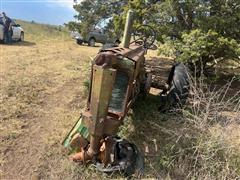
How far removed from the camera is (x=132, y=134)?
6289 millimetres

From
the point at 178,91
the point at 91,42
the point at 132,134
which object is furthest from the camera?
the point at 91,42

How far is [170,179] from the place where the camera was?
16.3 ft

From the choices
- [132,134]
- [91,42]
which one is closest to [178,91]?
[132,134]

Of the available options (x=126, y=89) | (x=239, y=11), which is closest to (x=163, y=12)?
(x=239, y=11)

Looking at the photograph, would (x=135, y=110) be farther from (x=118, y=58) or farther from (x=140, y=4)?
(x=140, y=4)

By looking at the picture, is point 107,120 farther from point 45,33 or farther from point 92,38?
point 45,33

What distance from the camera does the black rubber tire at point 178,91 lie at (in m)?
7.12

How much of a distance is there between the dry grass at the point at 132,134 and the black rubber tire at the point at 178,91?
193mm

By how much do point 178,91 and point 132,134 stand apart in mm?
1398

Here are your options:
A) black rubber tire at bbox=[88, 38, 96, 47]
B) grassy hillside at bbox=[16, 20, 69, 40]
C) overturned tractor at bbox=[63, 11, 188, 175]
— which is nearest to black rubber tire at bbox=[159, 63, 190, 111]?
overturned tractor at bbox=[63, 11, 188, 175]

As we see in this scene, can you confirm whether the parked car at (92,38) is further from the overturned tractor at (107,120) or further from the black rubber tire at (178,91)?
the overturned tractor at (107,120)

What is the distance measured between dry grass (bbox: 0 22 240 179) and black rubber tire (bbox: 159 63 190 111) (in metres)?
0.19

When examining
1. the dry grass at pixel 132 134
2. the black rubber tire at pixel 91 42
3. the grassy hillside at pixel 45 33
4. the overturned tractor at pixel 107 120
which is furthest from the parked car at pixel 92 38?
the overturned tractor at pixel 107 120

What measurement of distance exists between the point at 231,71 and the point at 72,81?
16.8 ft
